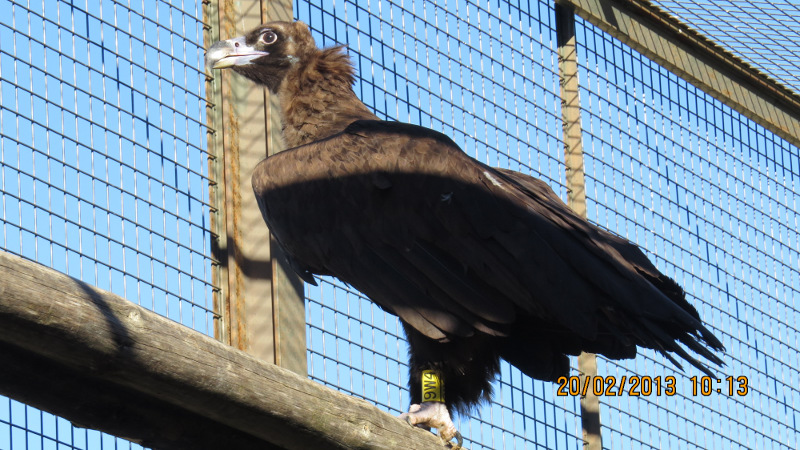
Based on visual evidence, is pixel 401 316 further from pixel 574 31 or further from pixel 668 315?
pixel 574 31

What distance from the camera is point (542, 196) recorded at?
3.79 m

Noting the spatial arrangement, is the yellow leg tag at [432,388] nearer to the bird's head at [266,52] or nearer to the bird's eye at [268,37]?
A: the bird's head at [266,52]

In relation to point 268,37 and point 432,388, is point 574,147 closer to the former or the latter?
point 268,37

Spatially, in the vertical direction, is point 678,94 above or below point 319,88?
above

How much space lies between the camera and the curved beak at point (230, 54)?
383cm

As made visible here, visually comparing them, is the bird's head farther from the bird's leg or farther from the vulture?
the bird's leg

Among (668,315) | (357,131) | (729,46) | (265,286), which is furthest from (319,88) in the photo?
(729,46)

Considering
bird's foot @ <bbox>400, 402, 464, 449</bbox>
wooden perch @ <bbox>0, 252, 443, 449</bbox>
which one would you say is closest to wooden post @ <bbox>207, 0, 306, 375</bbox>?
bird's foot @ <bbox>400, 402, 464, 449</bbox>

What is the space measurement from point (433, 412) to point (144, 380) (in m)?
1.37

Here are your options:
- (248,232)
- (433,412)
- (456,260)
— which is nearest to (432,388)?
(433,412)

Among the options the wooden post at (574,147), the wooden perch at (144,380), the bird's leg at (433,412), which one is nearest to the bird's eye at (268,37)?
the wooden post at (574,147)

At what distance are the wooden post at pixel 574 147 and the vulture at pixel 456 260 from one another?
60cm

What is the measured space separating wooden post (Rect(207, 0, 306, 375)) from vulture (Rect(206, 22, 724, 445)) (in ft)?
0.23

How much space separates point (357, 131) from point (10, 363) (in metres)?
1.73
